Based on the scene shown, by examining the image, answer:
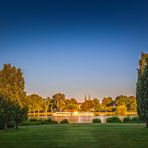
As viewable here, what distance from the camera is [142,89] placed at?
38219mm

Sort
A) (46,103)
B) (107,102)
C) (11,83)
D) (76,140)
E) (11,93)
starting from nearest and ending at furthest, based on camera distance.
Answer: (76,140)
(11,93)
(11,83)
(46,103)
(107,102)

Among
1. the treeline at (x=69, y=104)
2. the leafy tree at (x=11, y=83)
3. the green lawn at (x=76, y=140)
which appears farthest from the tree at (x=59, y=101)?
the green lawn at (x=76, y=140)

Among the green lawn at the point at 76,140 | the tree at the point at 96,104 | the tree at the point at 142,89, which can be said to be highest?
the tree at the point at 96,104

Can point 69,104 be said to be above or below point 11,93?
above

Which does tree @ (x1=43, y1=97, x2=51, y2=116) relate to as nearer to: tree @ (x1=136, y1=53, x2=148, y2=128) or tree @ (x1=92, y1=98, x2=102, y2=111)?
tree @ (x1=92, y1=98, x2=102, y2=111)

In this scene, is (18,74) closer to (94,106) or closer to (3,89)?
(3,89)

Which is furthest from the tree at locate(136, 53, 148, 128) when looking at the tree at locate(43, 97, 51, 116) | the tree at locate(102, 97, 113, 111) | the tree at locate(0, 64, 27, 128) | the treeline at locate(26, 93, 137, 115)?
the tree at locate(102, 97, 113, 111)

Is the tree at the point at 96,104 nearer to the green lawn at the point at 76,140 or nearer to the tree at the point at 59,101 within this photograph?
the tree at the point at 59,101

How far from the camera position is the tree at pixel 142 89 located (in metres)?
36.6

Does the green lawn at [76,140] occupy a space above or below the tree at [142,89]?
below

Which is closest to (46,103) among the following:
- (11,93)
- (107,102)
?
(107,102)

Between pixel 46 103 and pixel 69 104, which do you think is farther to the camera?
pixel 69 104

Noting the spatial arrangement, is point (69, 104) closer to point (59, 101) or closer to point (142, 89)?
point (59, 101)

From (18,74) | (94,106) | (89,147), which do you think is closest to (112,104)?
(94,106)
